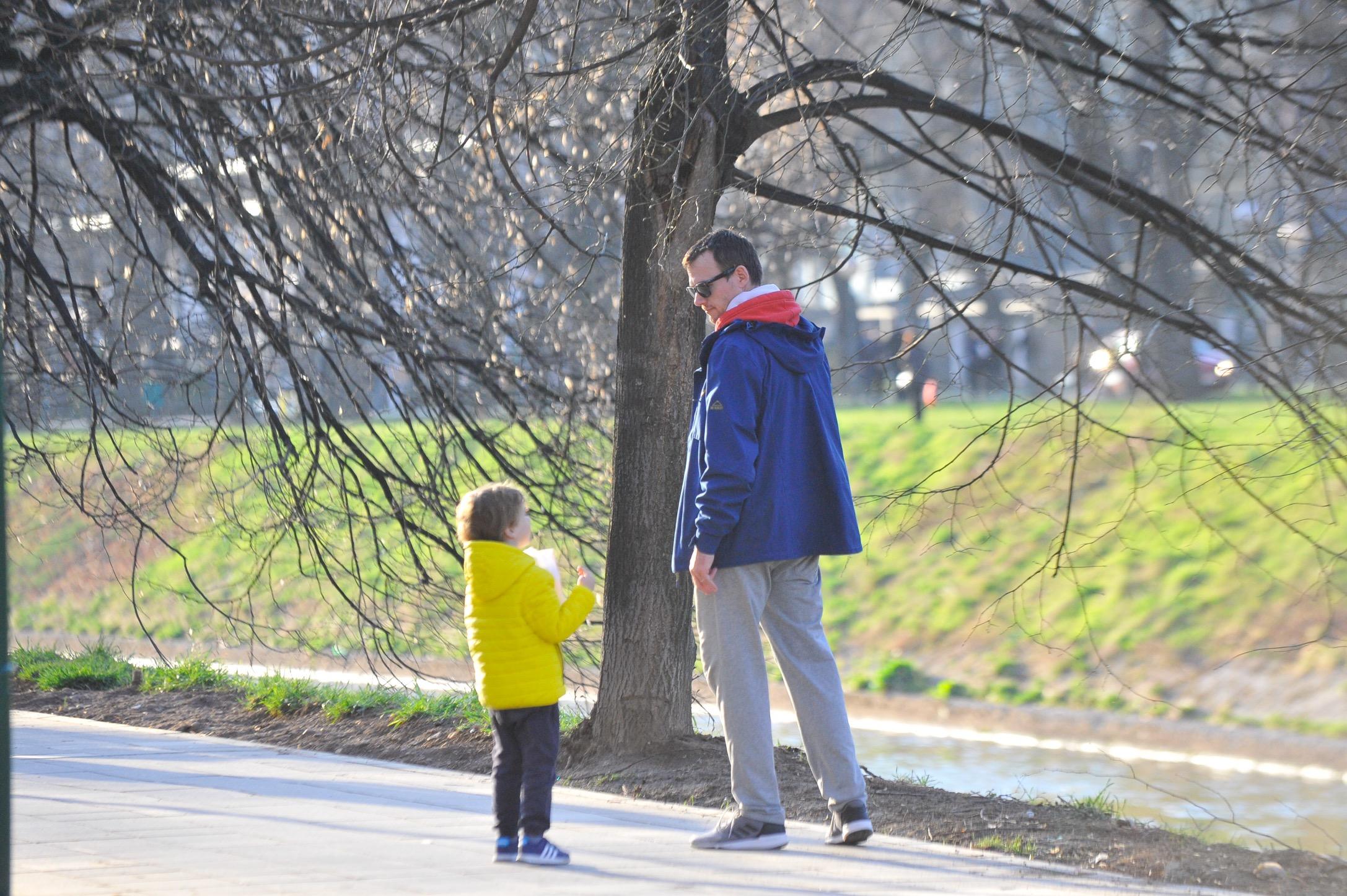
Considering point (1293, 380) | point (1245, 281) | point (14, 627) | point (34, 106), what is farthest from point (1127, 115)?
point (14, 627)

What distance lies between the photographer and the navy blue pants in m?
4.42

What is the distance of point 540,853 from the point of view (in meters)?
4.36

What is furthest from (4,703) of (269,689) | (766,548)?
(269,689)

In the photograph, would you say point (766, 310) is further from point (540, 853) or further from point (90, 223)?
point (90, 223)

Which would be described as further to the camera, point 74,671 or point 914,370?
point 74,671

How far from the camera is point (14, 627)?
21781 millimetres

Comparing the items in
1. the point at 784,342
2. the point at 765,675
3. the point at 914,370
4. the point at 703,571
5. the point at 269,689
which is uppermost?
the point at 914,370

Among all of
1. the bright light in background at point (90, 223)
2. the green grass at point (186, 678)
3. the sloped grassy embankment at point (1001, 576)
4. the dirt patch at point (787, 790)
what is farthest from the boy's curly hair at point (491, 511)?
the bright light in background at point (90, 223)

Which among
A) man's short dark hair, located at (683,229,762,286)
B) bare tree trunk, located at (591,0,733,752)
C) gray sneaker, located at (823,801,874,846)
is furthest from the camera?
bare tree trunk, located at (591,0,733,752)

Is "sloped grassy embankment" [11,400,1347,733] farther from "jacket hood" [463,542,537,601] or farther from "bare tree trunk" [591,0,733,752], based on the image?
"jacket hood" [463,542,537,601]

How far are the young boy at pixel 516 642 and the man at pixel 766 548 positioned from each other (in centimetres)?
47

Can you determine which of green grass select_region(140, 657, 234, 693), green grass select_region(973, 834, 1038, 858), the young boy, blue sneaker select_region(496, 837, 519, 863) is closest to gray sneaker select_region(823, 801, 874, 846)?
green grass select_region(973, 834, 1038, 858)

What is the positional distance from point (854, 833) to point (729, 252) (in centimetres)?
187

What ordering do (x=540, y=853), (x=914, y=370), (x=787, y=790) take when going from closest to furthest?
(x=540, y=853) → (x=787, y=790) → (x=914, y=370)
